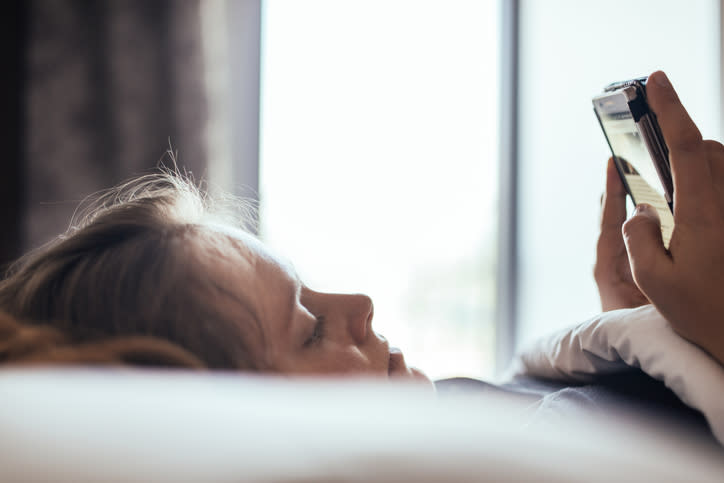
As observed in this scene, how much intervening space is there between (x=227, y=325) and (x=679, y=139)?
43 centimetres

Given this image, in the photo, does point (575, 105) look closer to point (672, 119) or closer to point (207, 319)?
point (672, 119)

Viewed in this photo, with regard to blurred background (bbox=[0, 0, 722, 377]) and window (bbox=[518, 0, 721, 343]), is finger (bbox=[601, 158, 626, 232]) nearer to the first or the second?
window (bbox=[518, 0, 721, 343])

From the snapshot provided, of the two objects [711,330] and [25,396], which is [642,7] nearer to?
[711,330]

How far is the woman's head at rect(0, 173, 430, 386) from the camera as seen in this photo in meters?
0.45

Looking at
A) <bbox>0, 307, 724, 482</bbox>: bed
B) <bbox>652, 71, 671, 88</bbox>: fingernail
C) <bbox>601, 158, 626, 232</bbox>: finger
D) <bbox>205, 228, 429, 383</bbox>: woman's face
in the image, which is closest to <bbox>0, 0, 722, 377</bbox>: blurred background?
<bbox>601, 158, 626, 232</bbox>: finger

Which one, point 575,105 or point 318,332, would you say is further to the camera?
point 575,105

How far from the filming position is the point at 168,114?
1802mm

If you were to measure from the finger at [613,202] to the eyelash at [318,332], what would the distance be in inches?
17.3

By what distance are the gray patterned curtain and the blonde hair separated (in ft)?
4.20

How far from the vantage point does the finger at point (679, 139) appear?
49 centimetres

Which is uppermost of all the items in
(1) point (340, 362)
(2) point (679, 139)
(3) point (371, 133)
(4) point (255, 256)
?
(3) point (371, 133)

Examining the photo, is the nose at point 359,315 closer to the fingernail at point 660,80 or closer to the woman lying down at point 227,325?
the woman lying down at point 227,325

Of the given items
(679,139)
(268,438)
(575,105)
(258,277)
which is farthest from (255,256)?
(575,105)

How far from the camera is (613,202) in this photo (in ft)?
2.51
